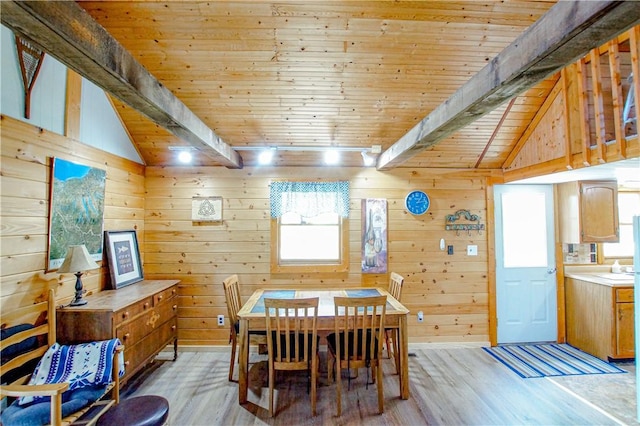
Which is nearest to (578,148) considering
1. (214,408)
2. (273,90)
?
(273,90)

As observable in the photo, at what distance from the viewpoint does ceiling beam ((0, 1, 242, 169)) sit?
3.61ft

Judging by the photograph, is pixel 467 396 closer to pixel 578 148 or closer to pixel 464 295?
pixel 464 295

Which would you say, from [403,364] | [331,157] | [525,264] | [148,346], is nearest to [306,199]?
[331,157]

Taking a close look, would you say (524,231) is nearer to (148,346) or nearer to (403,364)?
(403,364)

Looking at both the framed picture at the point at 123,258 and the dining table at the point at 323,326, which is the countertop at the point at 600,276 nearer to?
the dining table at the point at 323,326

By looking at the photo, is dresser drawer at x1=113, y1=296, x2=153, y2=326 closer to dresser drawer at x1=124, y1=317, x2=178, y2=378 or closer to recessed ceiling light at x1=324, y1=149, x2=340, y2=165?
dresser drawer at x1=124, y1=317, x2=178, y2=378

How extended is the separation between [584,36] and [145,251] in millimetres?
4429

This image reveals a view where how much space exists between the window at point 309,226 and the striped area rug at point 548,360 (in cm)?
222

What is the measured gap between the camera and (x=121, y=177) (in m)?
3.45

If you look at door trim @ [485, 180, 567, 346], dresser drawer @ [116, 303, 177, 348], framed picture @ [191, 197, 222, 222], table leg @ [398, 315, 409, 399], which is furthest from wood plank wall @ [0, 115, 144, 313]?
door trim @ [485, 180, 567, 346]

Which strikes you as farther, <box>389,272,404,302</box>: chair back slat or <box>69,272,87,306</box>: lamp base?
<box>389,272,404,302</box>: chair back slat

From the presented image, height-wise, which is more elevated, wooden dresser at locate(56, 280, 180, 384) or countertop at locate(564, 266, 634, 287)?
countertop at locate(564, 266, 634, 287)

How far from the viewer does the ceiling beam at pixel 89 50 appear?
110 cm

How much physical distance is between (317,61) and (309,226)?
204cm
